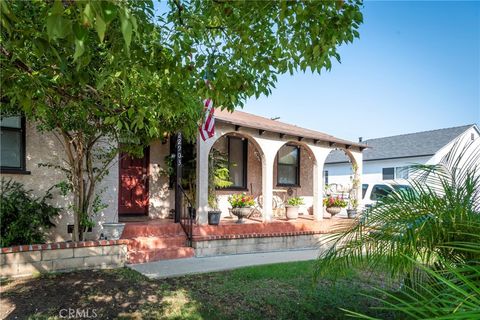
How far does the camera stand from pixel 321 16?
340 cm

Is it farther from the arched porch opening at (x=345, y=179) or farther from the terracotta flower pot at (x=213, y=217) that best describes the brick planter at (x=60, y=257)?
the arched porch opening at (x=345, y=179)

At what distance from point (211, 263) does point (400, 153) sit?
2094cm

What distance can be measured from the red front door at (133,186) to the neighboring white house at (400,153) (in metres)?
16.4

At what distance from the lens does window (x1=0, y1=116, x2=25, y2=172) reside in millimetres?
7047

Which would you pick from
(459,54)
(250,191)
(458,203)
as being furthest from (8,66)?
(459,54)

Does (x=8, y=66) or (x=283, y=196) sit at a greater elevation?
(x=8, y=66)

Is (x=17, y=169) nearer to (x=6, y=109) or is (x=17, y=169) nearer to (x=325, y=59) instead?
(x=6, y=109)

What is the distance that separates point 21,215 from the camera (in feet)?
20.9

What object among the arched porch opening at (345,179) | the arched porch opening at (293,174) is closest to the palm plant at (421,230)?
the arched porch opening at (345,179)

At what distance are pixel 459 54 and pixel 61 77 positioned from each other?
13763mm

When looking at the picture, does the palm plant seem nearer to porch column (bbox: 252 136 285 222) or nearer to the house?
the house

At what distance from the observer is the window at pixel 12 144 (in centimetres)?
705

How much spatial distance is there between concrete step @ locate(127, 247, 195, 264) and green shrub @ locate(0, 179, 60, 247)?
73.2 inches

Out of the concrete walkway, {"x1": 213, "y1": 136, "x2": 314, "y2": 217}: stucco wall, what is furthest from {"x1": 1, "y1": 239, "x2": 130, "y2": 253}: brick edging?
{"x1": 213, "y1": 136, "x2": 314, "y2": 217}: stucco wall
